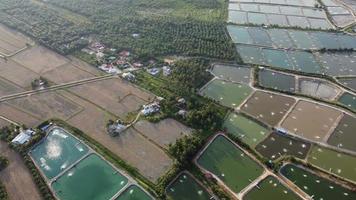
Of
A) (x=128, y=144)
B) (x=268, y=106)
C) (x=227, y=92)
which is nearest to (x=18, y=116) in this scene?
(x=128, y=144)

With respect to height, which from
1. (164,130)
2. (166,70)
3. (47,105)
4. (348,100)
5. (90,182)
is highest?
(348,100)

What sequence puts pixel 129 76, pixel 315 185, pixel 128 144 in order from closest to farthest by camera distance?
1. pixel 315 185
2. pixel 128 144
3. pixel 129 76

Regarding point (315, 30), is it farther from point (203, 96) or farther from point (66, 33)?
point (66, 33)

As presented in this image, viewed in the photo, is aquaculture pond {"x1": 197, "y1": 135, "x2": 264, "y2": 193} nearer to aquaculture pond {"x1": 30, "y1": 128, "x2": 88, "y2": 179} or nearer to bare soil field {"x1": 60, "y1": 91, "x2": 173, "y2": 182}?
bare soil field {"x1": 60, "y1": 91, "x2": 173, "y2": 182}

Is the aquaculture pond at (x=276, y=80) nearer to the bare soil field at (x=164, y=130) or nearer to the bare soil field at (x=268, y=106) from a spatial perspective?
the bare soil field at (x=268, y=106)

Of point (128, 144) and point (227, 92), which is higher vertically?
point (227, 92)

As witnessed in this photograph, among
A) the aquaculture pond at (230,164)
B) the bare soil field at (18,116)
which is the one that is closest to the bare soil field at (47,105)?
the bare soil field at (18,116)

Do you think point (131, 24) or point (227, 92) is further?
point (131, 24)

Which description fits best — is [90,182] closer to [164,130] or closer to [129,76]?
[164,130]
